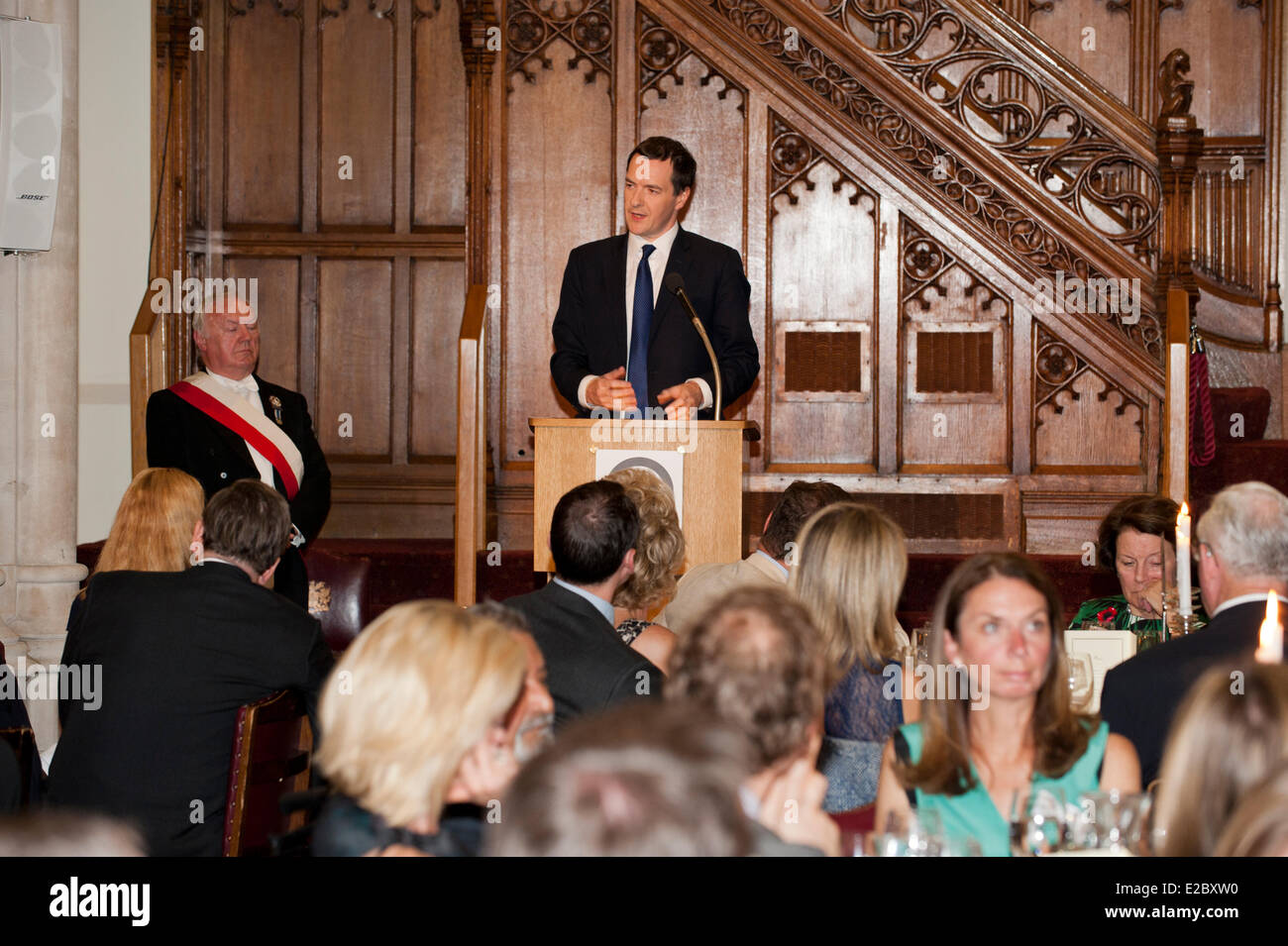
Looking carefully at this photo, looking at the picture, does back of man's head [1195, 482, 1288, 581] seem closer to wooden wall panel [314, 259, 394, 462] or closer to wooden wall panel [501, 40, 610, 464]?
wooden wall panel [501, 40, 610, 464]

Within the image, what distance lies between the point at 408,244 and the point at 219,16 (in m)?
1.57

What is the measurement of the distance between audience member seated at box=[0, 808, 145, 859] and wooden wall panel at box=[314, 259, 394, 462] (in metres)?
6.22

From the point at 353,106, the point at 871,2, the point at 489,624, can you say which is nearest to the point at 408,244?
the point at 353,106

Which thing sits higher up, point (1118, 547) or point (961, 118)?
point (961, 118)

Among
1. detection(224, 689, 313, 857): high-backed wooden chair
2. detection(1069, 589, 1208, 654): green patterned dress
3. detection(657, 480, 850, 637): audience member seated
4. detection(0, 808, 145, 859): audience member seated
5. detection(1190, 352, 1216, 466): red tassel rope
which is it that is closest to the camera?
detection(0, 808, 145, 859): audience member seated

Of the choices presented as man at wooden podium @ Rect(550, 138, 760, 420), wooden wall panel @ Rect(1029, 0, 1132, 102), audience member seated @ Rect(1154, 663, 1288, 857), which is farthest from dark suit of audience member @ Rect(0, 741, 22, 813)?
wooden wall panel @ Rect(1029, 0, 1132, 102)

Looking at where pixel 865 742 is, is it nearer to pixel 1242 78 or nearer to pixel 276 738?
pixel 276 738

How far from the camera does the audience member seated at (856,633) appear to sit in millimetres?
2945

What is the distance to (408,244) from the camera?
7543mm

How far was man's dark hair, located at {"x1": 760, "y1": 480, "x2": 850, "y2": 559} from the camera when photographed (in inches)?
155

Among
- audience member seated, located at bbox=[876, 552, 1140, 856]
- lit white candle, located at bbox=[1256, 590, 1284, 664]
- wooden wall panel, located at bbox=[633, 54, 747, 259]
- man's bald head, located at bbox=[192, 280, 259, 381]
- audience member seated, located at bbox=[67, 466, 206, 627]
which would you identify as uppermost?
wooden wall panel, located at bbox=[633, 54, 747, 259]

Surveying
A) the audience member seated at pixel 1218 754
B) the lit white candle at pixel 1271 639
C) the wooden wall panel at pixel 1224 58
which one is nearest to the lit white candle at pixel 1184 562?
the lit white candle at pixel 1271 639

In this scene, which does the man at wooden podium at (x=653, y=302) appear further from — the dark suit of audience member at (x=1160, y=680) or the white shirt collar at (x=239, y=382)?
the dark suit of audience member at (x=1160, y=680)

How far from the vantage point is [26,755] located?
10.0 ft
